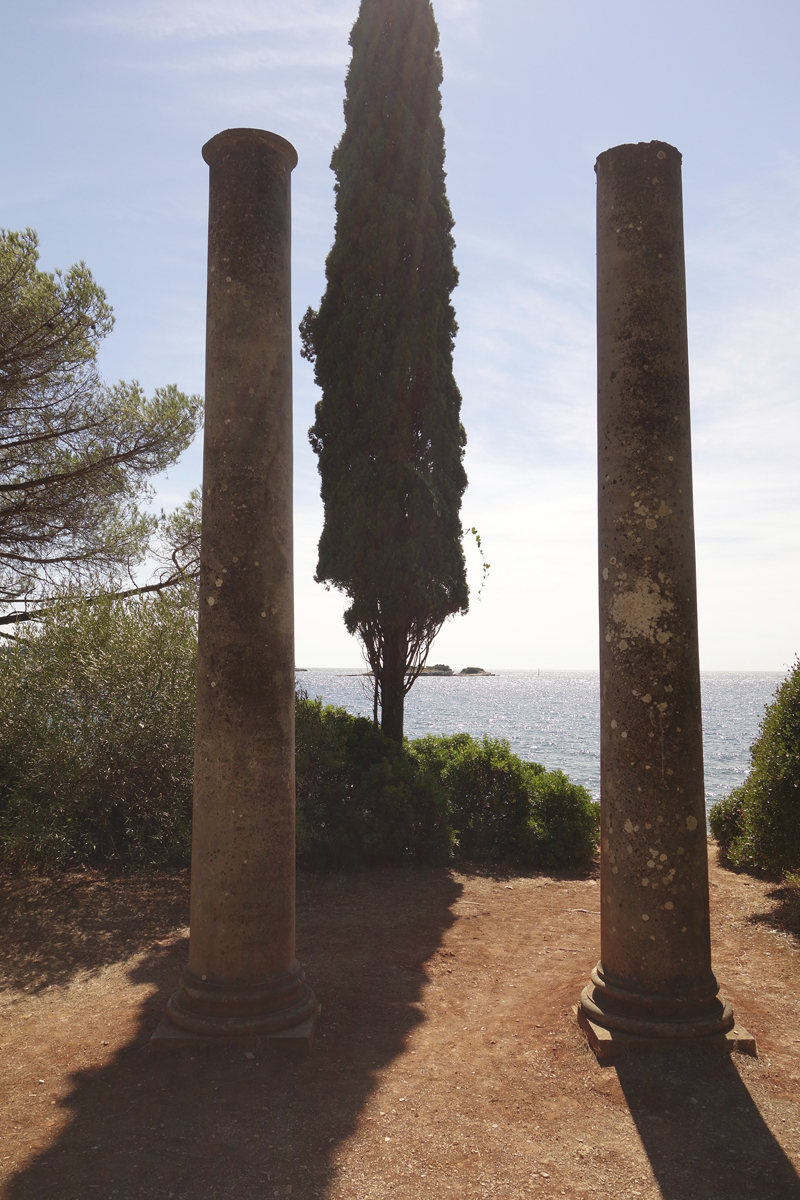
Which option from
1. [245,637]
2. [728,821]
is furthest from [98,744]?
[728,821]

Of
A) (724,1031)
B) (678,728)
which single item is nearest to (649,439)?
(678,728)

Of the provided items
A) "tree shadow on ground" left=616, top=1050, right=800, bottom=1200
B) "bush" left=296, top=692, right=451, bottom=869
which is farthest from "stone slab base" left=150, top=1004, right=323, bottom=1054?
"bush" left=296, top=692, right=451, bottom=869

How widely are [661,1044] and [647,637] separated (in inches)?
86.4

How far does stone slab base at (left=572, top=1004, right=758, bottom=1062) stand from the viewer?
4117 millimetres

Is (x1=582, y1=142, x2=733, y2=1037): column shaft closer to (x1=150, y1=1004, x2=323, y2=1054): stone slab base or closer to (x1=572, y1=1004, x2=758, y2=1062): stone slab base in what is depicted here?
(x1=572, y1=1004, x2=758, y2=1062): stone slab base

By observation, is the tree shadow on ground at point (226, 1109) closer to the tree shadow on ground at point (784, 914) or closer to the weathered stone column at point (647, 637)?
the weathered stone column at point (647, 637)

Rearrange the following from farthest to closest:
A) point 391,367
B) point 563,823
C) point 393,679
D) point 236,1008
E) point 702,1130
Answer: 1. point 393,679
2. point 391,367
3. point 563,823
4. point 236,1008
5. point 702,1130

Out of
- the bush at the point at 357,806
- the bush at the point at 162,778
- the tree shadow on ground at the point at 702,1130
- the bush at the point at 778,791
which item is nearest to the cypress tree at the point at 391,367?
the bush at the point at 357,806

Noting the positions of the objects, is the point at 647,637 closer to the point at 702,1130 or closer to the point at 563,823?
the point at 702,1130

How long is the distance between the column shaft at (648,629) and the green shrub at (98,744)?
5364mm

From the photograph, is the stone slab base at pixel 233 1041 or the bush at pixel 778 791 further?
the bush at pixel 778 791

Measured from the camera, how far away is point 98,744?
326 inches

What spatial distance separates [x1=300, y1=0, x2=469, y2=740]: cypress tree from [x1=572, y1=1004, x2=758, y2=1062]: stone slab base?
695 cm

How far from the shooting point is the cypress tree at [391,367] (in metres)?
10.7
